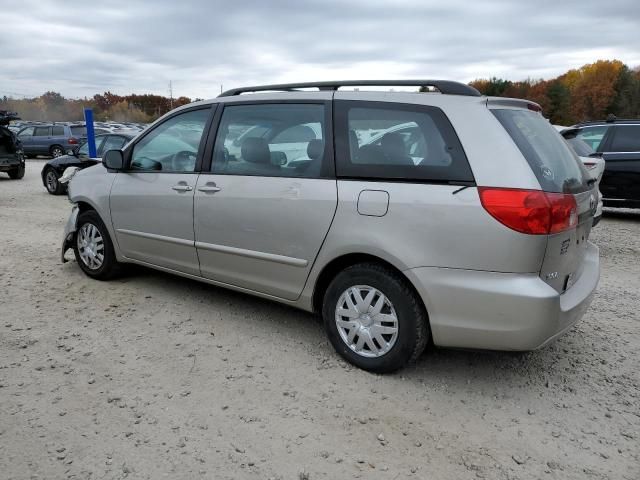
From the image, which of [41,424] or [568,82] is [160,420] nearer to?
[41,424]

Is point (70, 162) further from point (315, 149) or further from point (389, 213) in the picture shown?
point (389, 213)

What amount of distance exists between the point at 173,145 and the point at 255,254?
4.46 feet

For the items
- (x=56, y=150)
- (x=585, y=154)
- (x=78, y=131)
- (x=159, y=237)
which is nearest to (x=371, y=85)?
(x=159, y=237)

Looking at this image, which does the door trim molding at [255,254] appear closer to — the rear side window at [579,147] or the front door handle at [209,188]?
the front door handle at [209,188]

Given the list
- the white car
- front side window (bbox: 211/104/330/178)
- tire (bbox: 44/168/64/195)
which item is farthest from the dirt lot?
tire (bbox: 44/168/64/195)

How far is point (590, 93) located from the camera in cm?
8375

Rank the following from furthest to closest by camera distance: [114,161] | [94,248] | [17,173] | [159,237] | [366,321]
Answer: [17,173], [94,248], [114,161], [159,237], [366,321]

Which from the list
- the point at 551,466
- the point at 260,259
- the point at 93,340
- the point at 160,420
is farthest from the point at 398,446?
the point at 93,340

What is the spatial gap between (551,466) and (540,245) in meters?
1.06

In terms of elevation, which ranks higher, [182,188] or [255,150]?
[255,150]

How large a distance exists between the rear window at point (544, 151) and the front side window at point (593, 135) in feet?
22.8

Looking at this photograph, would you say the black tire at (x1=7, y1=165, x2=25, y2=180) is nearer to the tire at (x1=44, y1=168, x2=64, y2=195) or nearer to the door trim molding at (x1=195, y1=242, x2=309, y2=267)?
the tire at (x1=44, y1=168, x2=64, y2=195)

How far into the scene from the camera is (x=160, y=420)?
112 inches

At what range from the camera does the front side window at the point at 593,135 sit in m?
9.51
